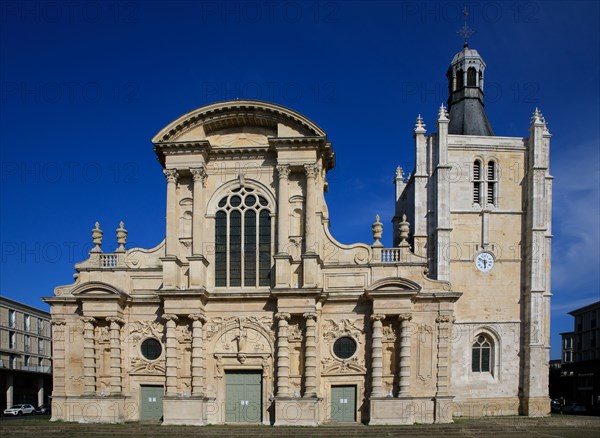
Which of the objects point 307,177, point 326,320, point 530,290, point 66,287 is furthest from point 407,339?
point 66,287

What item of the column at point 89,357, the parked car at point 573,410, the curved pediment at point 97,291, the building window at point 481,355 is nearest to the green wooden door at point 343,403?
the building window at point 481,355

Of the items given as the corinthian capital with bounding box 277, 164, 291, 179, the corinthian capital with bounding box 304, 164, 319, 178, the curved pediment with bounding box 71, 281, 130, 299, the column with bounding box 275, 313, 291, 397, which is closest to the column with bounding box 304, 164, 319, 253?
the corinthian capital with bounding box 304, 164, 319, 178

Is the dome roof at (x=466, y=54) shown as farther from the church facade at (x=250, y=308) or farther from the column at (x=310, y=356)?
the column at (x=310, y=356)

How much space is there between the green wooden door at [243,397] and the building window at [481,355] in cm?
1275

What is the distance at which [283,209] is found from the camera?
26.6m

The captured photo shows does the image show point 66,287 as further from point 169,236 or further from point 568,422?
point 568,422

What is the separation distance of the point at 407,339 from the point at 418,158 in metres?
12.6

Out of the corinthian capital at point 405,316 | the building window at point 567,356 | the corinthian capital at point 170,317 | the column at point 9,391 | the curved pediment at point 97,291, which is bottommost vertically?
the building window at point 567,356

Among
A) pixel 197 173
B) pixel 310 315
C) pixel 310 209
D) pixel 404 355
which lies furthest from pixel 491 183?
pixel 197 173

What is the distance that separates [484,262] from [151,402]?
19012 millimetres

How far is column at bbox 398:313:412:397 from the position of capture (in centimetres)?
2516

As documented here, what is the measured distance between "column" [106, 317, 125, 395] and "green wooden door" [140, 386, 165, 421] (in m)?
1.08

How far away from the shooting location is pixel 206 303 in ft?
86.8

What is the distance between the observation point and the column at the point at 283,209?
2645cm
